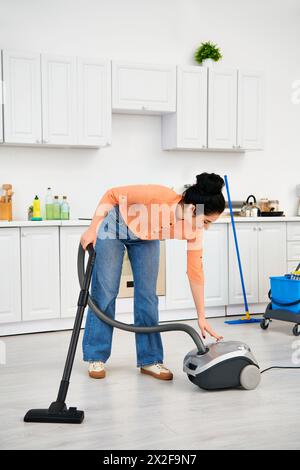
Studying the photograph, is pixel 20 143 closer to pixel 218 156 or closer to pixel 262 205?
pixel 218 156

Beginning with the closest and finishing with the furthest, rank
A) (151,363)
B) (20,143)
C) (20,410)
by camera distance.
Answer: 1. (20,410)
2. (151,363)
3. (20,143)

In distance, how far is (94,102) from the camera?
4.56 meters

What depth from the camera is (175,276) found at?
15.2 feet

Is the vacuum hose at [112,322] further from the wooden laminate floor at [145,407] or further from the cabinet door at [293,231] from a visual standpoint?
the cabinet door at [293,231]

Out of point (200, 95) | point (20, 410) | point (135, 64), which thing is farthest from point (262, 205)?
point (20, 410)

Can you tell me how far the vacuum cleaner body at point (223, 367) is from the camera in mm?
2674

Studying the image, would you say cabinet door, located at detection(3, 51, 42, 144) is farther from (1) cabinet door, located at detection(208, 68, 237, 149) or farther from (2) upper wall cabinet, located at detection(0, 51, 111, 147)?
(1) cabinet door, located at detection(208, 68, 237, 149)

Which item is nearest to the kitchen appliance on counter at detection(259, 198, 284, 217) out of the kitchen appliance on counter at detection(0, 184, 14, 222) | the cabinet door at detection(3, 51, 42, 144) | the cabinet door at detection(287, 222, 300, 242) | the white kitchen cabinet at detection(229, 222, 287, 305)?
the cabinet door at detection(287, 222, 300, 242)

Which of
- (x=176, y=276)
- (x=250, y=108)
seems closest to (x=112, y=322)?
(x=176, y=276)

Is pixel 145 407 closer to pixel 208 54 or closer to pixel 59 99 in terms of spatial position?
pixel 59 99

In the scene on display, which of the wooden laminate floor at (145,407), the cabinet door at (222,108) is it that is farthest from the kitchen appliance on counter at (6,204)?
the cabinet door at (222,108)

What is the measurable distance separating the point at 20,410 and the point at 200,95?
3174mm

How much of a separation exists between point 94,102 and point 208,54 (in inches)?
46.1

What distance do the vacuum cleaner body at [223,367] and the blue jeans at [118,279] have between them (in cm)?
33
